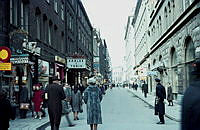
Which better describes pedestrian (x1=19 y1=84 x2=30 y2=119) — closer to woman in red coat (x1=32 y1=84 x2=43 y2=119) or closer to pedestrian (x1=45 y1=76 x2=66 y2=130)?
woman in red coat (x1=32 y1=84 x2=43 y2=119)

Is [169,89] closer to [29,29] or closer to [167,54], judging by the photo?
[167,54]

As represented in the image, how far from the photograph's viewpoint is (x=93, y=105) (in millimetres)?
8703

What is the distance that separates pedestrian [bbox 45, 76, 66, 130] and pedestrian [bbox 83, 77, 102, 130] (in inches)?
31.5

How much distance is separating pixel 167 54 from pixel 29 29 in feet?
45.4

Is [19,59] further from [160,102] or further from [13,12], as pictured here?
[160,102]

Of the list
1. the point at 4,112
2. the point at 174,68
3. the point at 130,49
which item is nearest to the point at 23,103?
the point at 4,112

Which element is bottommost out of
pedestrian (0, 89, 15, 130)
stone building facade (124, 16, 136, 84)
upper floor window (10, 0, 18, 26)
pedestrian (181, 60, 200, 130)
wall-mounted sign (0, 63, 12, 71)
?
pedestrian (0, 89, 15, 130)

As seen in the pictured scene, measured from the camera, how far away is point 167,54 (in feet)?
88.3

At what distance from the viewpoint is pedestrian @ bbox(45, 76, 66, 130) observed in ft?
28.3

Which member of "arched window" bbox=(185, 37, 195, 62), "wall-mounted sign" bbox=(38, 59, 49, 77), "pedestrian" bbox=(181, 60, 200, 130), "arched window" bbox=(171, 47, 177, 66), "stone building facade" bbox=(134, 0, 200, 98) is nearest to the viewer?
"pedestrian" bbox=(181, 60, 200, 130)

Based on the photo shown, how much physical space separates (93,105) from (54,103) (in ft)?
3.72

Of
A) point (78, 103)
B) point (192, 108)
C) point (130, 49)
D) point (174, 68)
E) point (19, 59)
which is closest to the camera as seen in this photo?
point (192, 108)

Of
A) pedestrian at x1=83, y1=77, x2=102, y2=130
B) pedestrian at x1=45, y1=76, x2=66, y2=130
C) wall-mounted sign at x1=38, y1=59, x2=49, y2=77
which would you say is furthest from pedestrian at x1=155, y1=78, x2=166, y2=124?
wall-mounted sign at x1=38, y1=59, x2=49, y2=77

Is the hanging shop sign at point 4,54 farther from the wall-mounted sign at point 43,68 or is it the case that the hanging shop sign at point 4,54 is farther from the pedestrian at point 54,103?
the wall-mounted sign at point 43,68
